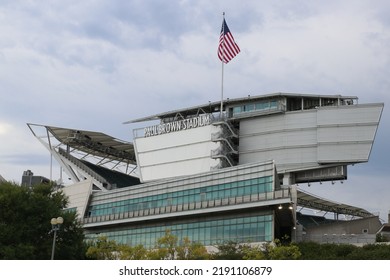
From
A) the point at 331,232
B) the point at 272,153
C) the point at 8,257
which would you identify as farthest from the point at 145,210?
the point at 8,257

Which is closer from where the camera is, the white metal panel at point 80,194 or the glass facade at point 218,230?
the glass facade at point 218,230

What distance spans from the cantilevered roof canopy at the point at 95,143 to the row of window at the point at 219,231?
Answer: 33985 mm

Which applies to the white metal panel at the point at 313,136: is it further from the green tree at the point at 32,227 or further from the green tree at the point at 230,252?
the green tree at the point at 32,227

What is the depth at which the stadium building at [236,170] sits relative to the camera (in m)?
89.8

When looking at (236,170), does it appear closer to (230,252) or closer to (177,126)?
(230,252)

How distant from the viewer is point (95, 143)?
13662 cm

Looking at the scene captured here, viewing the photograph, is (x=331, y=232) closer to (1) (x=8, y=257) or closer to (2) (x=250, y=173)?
(2) (x=250, y=173)

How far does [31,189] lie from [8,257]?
1235 centimetres

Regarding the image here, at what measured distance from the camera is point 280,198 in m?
83.8

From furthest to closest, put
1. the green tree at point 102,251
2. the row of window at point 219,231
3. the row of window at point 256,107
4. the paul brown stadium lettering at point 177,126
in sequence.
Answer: the paul brown stadium lettering at point 177,126
the row of window at point 256,107
the row of window at point 219,231
the green tree at point 102,251

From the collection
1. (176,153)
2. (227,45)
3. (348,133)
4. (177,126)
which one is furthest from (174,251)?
(177,126)

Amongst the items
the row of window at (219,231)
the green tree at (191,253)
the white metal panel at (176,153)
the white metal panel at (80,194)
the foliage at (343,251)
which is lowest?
the green tree at (191,253)

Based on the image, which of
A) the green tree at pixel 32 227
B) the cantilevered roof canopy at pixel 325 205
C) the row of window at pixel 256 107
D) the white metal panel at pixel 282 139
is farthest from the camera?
the cantilevered roof canopy at pixel 325 205

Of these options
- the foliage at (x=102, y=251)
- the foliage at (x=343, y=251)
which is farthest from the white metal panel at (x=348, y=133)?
the foliage at (x=102, y=251)
